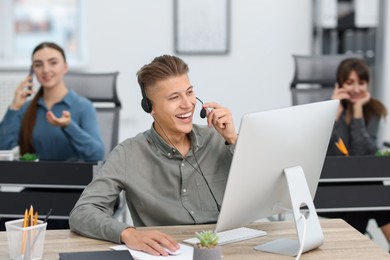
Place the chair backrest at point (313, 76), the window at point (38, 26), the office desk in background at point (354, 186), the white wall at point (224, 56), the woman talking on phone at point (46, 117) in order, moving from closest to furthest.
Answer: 1. the office desk in background at point (354, 186)
2. the woman talking on phone at point (46, 117)
3. the chair backrest at point (313, 76)
4. the white wall at point (224, 56)
5. the window at point (38, 26)

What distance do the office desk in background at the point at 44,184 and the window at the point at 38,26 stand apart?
296 cm

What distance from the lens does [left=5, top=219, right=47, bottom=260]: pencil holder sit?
1727 millimetres

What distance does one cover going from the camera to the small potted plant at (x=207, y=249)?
158cm

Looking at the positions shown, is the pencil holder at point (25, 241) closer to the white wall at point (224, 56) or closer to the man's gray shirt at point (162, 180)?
the man's gray shirt at point (162, 180)

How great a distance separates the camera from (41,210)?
2689 mm

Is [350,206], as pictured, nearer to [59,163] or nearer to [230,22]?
[59,163]

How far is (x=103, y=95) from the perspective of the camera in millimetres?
3879

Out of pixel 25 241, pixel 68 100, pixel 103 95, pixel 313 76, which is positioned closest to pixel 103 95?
pixel 103 95

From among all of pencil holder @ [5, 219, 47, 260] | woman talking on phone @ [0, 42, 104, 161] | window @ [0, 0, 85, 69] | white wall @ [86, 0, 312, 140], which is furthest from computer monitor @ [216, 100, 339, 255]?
window @ [0, 0, 85, 69]

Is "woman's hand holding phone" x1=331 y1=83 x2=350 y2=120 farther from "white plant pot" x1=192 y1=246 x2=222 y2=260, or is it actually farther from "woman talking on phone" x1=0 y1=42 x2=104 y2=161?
"white plant pot" x1=192 y1=246 x2=222 y2=260

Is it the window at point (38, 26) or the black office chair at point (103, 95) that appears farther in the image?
the window at point (38, 26)

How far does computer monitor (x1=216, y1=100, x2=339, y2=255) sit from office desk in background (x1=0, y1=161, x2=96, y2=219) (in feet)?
3.05

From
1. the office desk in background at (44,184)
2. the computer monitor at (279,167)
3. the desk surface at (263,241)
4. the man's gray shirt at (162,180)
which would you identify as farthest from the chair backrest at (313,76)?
the computer monitor at (279,167)

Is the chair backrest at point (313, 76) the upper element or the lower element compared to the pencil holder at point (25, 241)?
upper
